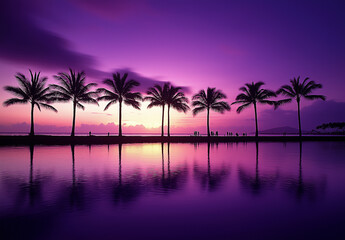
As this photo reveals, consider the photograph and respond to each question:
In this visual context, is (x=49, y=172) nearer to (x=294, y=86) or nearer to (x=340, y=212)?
(x=340, y=212)

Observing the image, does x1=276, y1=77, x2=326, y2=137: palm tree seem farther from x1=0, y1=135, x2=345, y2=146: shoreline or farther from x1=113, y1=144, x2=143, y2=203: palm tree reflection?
x1=113, y1=144, x2=143, y2=203: palm tree reflection

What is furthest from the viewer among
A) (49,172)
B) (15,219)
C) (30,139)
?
(30,139)

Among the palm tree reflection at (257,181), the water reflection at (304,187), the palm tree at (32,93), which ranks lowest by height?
the water reflection at (304,187)

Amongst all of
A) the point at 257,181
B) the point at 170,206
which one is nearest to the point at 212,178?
the point at 257,181

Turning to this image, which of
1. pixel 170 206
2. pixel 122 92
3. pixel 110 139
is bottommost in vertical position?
pixel 170 206

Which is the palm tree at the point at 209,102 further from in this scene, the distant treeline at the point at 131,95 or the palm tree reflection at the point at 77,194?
the palm tree reflection at the point at 77,194

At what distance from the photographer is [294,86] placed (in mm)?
44281

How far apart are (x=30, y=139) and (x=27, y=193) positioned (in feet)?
88.5

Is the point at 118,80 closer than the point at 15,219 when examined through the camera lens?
No

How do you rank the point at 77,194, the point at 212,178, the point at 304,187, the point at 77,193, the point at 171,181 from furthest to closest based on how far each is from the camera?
the point at 212,178
the point at 171,181
the point at 304,187
the point at 77,193
the point at 77,194

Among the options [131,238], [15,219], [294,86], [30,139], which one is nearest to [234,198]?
[131,238]

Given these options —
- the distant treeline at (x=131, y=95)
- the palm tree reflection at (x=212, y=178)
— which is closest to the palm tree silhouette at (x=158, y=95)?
the distant treeline at (x=131, y=95)

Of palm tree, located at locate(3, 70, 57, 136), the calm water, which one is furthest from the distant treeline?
the calm water

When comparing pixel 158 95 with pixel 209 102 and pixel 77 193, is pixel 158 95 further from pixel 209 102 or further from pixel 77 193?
pixel 77 193
